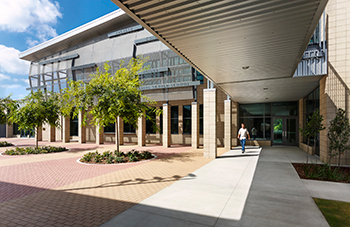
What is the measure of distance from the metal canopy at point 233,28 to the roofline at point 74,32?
20.2 metres

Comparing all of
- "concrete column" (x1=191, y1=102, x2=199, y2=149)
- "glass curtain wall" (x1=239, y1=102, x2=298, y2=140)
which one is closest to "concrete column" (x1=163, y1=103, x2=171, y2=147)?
"concrete column" (x1=191, y1=102, x2=199, y2=149)

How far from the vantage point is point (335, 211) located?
177 inches

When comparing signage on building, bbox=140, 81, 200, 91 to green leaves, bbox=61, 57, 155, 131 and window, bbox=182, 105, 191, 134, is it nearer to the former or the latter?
window, bbox=182, 105, 191, 134

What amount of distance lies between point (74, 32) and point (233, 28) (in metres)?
28.5

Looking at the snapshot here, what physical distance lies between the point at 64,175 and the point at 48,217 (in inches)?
173

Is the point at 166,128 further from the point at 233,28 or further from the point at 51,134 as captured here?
the point at 51,134

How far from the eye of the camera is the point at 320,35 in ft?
34.2

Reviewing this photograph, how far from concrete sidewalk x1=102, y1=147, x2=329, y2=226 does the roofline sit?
23587mm

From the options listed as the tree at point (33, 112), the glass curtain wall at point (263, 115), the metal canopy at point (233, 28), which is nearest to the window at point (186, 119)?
the glass curtain wall at point (263, 115)

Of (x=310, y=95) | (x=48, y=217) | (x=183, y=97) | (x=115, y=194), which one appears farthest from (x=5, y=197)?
(x=310, y=95)

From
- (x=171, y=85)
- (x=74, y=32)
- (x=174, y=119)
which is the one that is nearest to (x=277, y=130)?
(x=174, y=119)

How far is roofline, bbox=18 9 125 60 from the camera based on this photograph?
24534mm

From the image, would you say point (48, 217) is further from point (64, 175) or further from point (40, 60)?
point (40, 60)

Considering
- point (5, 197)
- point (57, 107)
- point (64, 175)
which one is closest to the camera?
point (5, 197)
